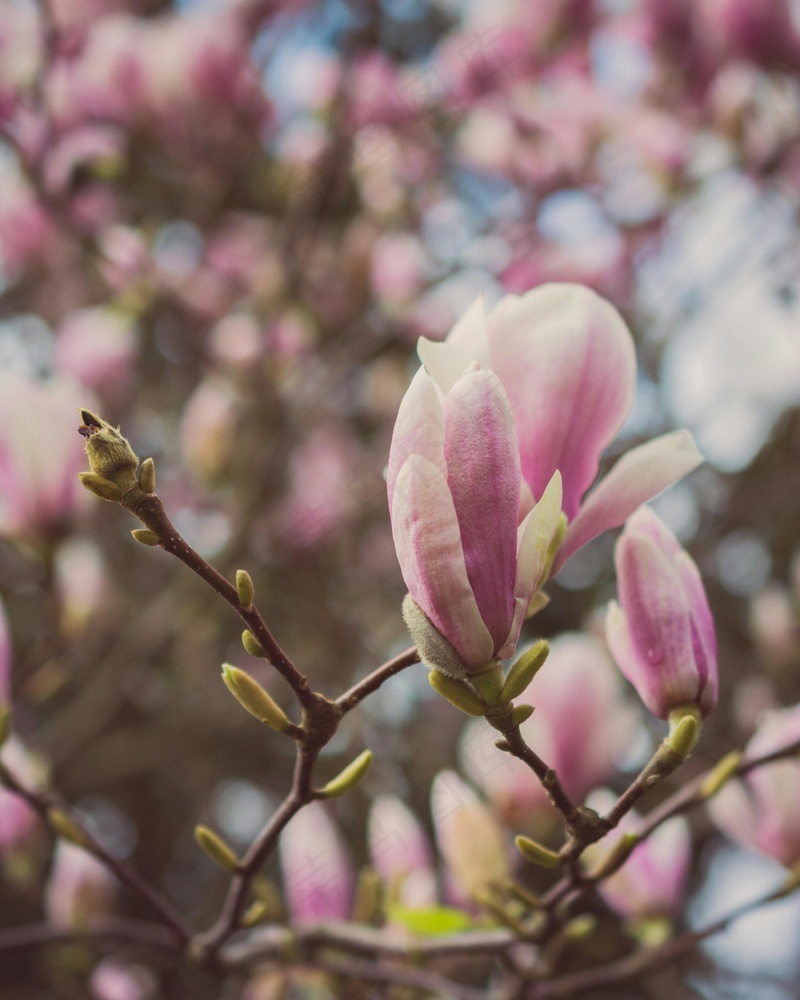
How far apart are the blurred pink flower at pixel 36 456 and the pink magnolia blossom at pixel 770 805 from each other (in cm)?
67

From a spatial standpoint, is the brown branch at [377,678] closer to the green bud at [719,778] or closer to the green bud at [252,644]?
the green bud at [252,644]

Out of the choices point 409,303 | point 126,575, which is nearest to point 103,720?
point 126,575

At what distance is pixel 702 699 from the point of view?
0.47 metres

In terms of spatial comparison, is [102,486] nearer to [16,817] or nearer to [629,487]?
[629,487]

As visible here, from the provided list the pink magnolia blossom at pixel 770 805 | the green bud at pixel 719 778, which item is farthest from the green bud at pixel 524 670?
the pink magnolia blossom at pixel 770 805

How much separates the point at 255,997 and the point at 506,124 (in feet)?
5.24

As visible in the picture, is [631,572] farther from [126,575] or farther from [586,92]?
[126,575]

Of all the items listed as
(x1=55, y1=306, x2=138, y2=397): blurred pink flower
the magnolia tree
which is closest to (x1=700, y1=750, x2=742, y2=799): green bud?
the magnolia tree

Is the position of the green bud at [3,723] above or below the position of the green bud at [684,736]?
above

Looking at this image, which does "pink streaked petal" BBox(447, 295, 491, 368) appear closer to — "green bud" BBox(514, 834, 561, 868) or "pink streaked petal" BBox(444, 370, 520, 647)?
"pink streaked petal" BBox(444, 370, 520, 647)

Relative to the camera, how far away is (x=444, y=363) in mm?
426

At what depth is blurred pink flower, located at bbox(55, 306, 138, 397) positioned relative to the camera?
5.54 feet

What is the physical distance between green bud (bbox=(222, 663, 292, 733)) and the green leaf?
30 cm

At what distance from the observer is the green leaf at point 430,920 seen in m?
0.67
